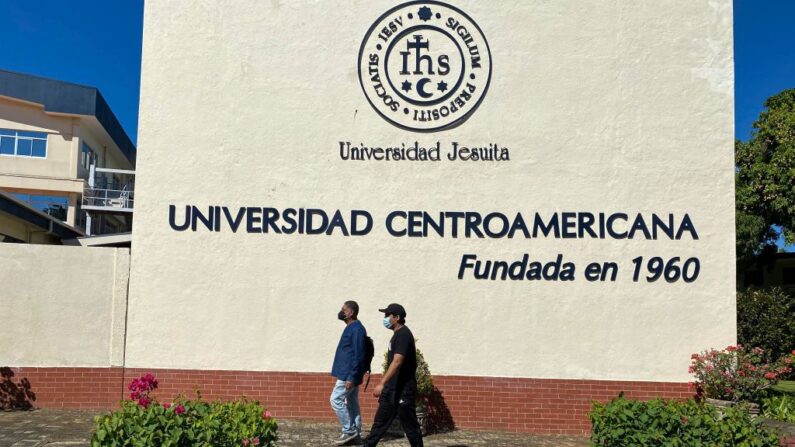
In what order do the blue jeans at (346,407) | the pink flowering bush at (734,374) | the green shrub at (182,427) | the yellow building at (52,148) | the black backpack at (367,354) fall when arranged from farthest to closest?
1. the yellow building at (52,148)
2. the pink flowering bush at (734,374)
3. the black backpack at (367,354)
4. the blue jeans at (346,407)
5. the green shrub at (182,427)

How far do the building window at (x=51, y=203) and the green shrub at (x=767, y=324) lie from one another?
26.8m

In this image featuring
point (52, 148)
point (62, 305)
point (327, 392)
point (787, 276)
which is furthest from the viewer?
point (787, 276)

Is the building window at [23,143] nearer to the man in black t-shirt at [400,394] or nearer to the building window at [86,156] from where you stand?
the building window at [86,156]

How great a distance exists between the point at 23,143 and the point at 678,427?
101ft

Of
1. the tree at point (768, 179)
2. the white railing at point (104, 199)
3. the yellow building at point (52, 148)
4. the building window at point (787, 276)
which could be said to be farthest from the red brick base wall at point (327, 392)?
the building window at point (787, 276)

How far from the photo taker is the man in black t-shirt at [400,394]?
668 cm

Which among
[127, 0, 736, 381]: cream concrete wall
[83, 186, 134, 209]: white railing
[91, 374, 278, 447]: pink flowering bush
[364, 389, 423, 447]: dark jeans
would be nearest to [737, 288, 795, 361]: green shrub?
[127, 0, 736, 381]: cream concrete wall

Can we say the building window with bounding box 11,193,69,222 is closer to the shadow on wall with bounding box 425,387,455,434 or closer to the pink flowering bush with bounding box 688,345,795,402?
the shadow on wall with bounding box 425,387,455,434

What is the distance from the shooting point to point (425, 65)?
920 centimetres

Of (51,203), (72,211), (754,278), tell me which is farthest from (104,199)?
(754,278)

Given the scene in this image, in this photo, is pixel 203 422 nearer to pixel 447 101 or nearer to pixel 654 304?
pixel 447 101

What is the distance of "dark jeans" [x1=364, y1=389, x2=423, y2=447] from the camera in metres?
→ 6.69

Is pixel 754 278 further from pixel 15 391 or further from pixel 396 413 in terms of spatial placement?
pixel 15 391

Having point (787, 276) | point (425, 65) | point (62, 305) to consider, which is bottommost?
point (62, 305)
